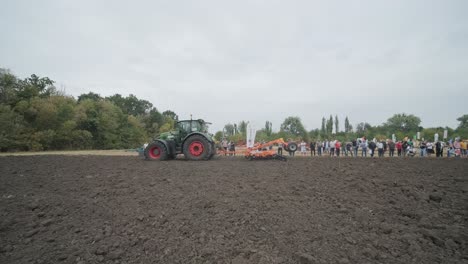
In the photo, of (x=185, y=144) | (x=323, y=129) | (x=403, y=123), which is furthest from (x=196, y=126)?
(x=403, y=123)

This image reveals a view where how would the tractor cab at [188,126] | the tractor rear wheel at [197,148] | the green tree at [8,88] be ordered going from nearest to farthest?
the tractor rear wheel at [197,148] → the tractor cab at [188,126] → the green tree at [8,88]

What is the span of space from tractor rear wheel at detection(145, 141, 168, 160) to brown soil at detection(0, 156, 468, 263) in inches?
285

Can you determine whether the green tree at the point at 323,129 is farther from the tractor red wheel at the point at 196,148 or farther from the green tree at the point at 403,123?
the tractor red wheel at the point at 196,148

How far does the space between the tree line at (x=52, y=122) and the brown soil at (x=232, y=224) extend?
106 feet

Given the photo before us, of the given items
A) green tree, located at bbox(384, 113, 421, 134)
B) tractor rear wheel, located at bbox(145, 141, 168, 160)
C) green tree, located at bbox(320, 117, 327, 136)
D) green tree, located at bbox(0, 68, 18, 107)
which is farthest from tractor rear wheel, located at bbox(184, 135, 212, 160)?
green tree, located at bbox(384, 113, 421, 134)

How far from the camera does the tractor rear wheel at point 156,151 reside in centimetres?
1388

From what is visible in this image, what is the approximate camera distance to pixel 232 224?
13.2 feet

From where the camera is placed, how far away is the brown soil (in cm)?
313

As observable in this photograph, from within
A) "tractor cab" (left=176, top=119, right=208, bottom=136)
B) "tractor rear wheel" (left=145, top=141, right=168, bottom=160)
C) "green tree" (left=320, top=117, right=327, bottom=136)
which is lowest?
"tractor rear wheel" (left=145, top=141, right=168, bottom=160)

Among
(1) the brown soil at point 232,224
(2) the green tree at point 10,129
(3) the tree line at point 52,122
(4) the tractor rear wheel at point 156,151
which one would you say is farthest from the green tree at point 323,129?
(1) the brown soil at point 232,224

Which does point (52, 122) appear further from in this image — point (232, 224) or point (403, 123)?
point (403, 123)

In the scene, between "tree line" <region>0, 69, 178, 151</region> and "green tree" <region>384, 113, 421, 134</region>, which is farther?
"green tree" <region>384, 113, 421, 134</region>

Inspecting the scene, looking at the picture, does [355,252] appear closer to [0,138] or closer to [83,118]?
[0,138]

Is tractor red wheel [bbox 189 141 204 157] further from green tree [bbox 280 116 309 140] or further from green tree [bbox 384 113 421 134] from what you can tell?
green tree [bbox 384 113 421 134]
